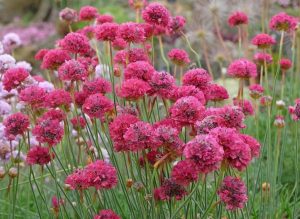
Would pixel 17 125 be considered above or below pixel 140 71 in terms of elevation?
below

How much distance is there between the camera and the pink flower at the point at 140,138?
57.3 inches

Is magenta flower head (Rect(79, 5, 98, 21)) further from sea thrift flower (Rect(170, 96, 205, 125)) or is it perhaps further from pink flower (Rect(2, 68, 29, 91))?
sea thrift flower (Rect(170, 96, 205, 125))

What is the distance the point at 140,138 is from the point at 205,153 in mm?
240

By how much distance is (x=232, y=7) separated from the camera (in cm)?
720

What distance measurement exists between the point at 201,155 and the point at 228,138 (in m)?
0.11

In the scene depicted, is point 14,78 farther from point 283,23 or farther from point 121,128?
point 283,23

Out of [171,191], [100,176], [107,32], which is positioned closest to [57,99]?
[107,32]

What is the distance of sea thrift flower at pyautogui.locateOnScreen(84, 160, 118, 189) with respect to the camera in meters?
1.52

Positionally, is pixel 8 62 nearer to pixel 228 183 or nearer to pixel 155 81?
pixel 155 81

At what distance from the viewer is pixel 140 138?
4.78 ft

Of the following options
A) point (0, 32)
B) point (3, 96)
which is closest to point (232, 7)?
point (3, 96)

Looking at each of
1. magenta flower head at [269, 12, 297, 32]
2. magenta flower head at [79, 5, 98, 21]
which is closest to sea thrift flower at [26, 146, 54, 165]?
magenta flower head at [79, 5, 98, 21]

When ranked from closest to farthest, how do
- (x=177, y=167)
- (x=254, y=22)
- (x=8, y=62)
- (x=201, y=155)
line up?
(x=201, y=155), (x=177, y=167), (x=8, y=62), (x=254, y=22)

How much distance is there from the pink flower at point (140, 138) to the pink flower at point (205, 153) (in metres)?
0.18
